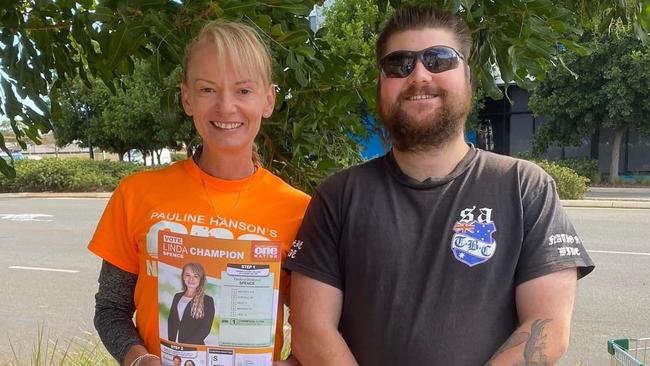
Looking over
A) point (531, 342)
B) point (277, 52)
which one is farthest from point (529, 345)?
point (277, 52)

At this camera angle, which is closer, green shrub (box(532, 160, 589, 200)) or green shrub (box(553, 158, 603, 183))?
green shrub (box(532, 160, 589, 200))

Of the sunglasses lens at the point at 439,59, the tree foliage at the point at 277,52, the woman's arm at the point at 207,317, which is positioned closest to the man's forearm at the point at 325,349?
the woman's arm at the point at 207,317

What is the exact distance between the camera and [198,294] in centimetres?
163

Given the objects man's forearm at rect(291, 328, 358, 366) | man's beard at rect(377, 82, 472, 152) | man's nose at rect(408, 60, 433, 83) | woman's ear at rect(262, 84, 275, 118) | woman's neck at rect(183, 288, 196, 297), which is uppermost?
man's nose at rect(408, 60, 433, 83)

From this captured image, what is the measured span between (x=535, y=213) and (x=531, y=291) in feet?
0.64

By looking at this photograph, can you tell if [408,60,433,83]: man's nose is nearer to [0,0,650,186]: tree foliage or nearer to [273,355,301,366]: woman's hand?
[0,0,650,186]: tree foliage

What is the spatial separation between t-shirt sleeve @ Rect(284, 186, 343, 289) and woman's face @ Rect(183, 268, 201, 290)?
0.78 feet

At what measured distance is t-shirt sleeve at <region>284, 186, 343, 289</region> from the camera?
1.60 meters

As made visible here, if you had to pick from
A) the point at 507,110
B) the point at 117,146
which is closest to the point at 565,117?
the point at 507,110

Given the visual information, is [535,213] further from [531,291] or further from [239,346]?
[239,346]

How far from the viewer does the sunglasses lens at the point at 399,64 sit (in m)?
1.63

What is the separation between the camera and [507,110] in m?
26.2

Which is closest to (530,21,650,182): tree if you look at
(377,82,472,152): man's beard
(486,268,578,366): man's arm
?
(377,82,472,152): man's beard

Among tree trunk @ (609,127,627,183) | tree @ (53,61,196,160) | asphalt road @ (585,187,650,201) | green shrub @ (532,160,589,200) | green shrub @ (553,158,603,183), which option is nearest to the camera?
green shrub @ (532,160,589,200)
